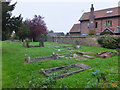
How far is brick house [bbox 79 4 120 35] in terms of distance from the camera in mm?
22250

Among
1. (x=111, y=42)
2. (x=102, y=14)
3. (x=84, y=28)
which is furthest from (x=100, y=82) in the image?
(x=84, y=28)

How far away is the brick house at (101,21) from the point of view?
22250 millimetres

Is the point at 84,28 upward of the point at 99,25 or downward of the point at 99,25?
downward

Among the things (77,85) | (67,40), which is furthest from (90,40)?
(77,85)

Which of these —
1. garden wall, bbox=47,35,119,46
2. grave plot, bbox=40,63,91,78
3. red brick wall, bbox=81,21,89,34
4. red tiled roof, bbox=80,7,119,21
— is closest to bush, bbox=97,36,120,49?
garden wall, bbox=47,35,119,46

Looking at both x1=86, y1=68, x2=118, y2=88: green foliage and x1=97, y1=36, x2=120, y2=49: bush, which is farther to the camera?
x1=97, y1=36, x2=120, y2=49: bush

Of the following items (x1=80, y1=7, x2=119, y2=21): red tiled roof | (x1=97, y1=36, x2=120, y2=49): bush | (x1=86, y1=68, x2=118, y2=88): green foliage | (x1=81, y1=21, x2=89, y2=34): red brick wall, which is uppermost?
(x1=80, y1=7, x2=119, y2=21): red tiled roof

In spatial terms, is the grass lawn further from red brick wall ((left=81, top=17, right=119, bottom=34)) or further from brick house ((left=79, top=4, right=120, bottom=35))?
red brick wall ((left=81, top=17, right=119, bottom=34))

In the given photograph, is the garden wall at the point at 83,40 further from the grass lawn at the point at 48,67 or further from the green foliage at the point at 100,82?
the green foliage at the point at 100,82

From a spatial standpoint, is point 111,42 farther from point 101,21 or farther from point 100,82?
point 101,21

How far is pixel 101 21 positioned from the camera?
24.8 m

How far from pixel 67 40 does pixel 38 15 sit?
48.6 feet

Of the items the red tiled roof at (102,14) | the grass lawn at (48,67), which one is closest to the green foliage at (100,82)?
the grass lawn at (48,67)

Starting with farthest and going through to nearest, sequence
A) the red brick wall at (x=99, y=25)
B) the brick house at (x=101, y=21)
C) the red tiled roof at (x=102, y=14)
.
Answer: the red tiled roof at (x=102, y=14) → the red brick wall at (x=99, y=25) → the brick house at (x=101, y=21)
